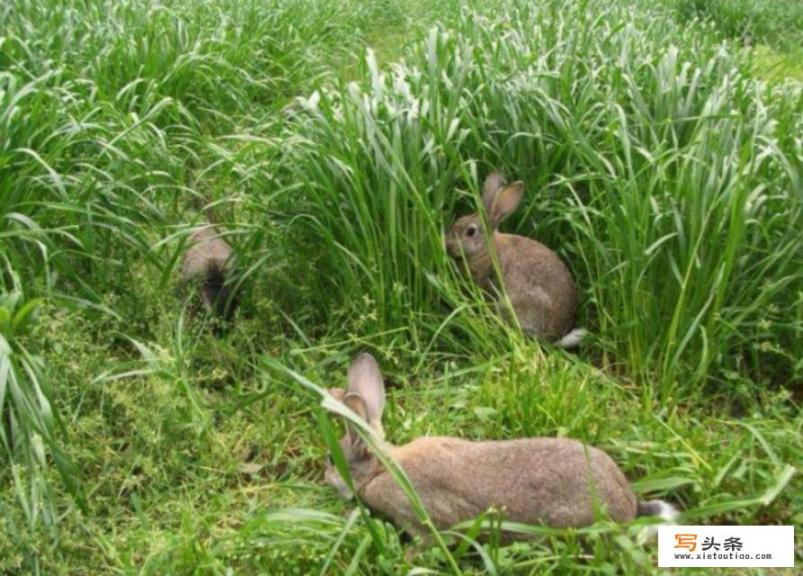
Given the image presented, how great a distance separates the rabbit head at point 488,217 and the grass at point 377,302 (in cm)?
10

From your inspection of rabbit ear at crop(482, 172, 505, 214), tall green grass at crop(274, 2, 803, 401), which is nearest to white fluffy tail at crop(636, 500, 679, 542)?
tall green grass at crop(274, 2, 803, 401)

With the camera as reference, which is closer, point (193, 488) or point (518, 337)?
point (193, 488)

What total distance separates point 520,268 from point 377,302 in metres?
0.65

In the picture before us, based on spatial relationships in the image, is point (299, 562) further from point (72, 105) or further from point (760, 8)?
→ point (760, 8)

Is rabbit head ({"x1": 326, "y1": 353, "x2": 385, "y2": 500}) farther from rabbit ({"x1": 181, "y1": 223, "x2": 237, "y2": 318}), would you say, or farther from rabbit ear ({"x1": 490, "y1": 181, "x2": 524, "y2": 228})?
rabbit ear ({"x1": 490, "y1": 181, "x2": 524, "y2": 228})

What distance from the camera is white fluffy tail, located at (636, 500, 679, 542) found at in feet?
9.27

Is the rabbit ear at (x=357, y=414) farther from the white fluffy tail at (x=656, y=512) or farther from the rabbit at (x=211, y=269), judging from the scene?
the rabbit at (x=211, y=269)

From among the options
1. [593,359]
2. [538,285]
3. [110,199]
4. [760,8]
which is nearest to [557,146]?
[538,285]

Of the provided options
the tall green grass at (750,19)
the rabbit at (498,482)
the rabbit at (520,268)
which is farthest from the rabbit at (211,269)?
the tall green grass at (750,19)

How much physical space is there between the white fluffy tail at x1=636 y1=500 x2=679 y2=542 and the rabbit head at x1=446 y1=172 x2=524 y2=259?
1540 mm

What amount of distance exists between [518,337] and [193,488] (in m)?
1.34

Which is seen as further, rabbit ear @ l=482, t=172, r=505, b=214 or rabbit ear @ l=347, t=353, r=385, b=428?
rabbit ear @ l=482, t=172, r=505, b=214

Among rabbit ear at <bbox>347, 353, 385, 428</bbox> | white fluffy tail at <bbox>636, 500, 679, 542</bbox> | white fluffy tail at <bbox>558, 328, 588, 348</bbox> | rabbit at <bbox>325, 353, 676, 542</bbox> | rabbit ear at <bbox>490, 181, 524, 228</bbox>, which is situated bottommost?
white fluffy tail at <bbox>558, 328, 588, 348</bbox>

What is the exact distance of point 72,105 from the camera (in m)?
4.50
